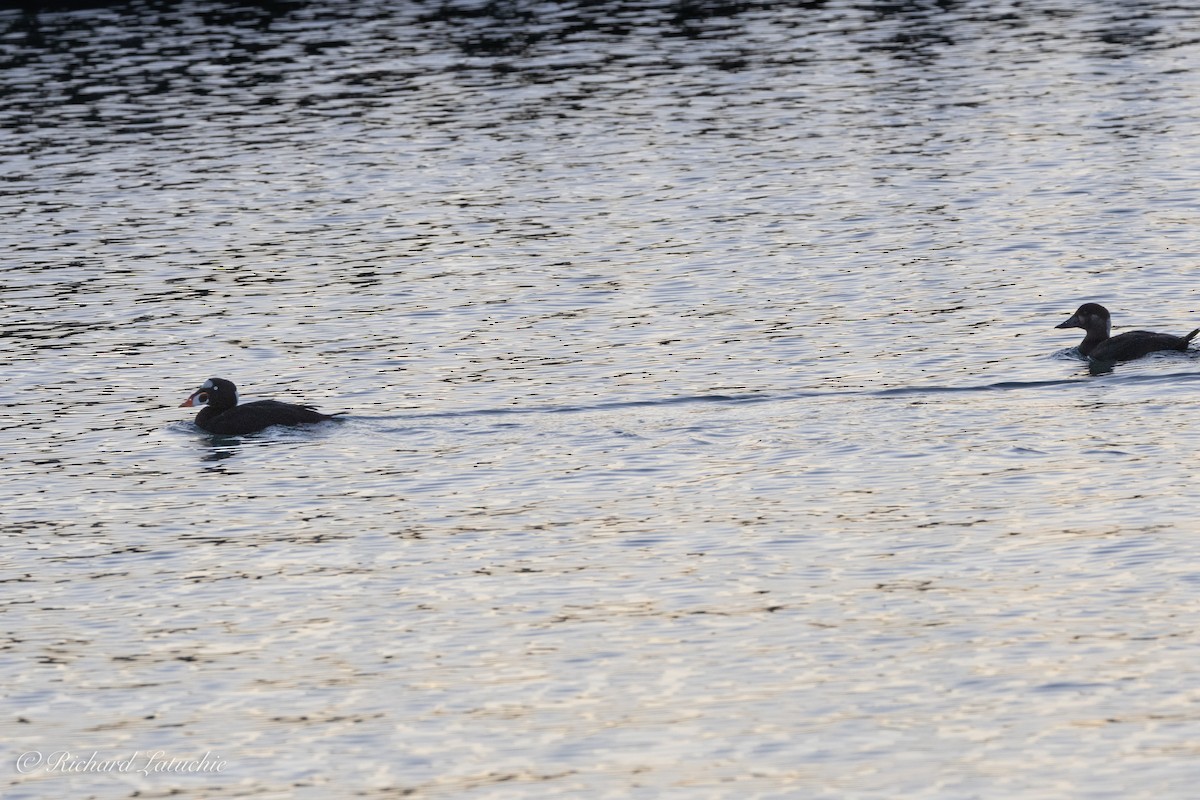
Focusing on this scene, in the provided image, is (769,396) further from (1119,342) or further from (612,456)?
(1119,342)

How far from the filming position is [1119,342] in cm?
2889

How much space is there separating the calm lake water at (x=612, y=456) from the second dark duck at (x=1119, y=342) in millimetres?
393

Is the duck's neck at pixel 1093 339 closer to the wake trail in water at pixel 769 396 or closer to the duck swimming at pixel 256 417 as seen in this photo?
the wake trail in water at pixel 769 396

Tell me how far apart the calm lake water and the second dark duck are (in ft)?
1.29

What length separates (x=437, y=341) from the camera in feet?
109

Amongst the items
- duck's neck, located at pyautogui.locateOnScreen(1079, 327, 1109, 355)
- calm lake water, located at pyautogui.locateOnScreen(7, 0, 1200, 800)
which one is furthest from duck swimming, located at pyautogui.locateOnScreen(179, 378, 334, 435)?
duck's neck, located at pyautogui.locateOnScreen(1079, 327, 1109, 355)

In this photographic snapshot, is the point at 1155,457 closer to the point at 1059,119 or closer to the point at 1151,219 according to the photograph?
the point at 1151,219

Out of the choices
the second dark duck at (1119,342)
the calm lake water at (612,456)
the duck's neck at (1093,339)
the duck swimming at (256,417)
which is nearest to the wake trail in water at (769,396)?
the calm lake water at (612,456)

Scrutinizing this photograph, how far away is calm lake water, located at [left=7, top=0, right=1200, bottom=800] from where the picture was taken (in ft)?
58.6

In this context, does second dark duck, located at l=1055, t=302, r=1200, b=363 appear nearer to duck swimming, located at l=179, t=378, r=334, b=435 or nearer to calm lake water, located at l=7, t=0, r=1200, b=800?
calm lake water, located at l=7, t=0, r=1200, b=800

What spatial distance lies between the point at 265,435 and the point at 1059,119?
2885 cm

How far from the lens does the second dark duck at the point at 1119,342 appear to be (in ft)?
94.5

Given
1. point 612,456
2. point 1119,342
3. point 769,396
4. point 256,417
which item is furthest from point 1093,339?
point 256,417

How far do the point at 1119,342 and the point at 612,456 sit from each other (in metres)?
7.54
